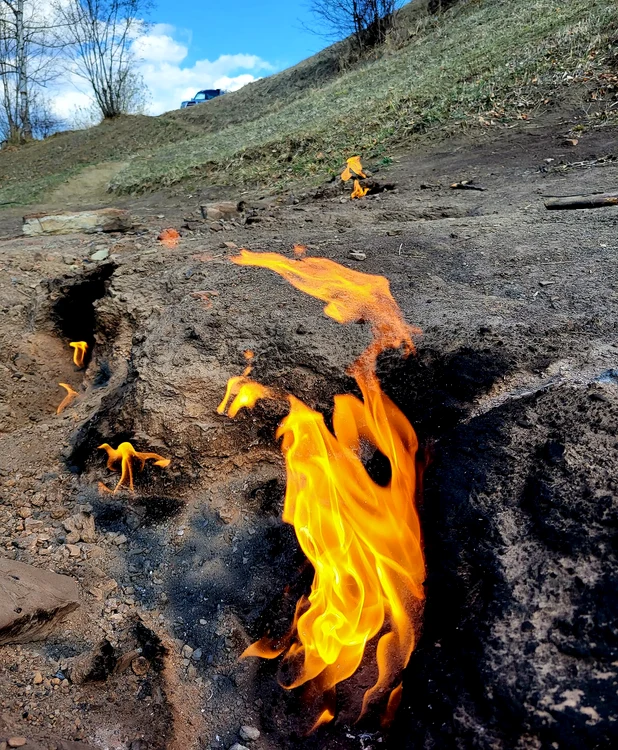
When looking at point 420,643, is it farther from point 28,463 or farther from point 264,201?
point 264,201

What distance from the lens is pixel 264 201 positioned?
327 inches

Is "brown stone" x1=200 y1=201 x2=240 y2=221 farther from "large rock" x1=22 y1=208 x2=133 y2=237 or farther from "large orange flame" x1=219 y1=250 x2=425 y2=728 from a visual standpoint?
"large orange flame" x1=219 y1=250 x2=425 y2=728

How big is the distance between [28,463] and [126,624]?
1550mm

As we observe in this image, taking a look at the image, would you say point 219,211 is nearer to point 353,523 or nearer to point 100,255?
point 100,255

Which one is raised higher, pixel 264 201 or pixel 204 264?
pixel 264 201

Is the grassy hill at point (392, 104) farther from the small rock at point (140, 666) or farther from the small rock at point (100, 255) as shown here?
the small rock at point (140, 666)

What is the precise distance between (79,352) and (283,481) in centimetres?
277

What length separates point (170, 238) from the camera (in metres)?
5.88

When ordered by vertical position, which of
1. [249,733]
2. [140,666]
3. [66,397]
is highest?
[66,397]

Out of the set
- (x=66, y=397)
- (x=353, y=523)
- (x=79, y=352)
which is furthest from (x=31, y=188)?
(x=353, y=523)

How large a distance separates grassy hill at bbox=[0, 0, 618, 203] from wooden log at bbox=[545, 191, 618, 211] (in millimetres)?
3675

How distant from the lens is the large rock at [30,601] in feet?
7.39

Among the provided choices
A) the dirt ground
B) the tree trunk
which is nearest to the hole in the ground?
the dirt ground

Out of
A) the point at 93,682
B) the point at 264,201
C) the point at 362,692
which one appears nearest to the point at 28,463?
the point at 93,682
